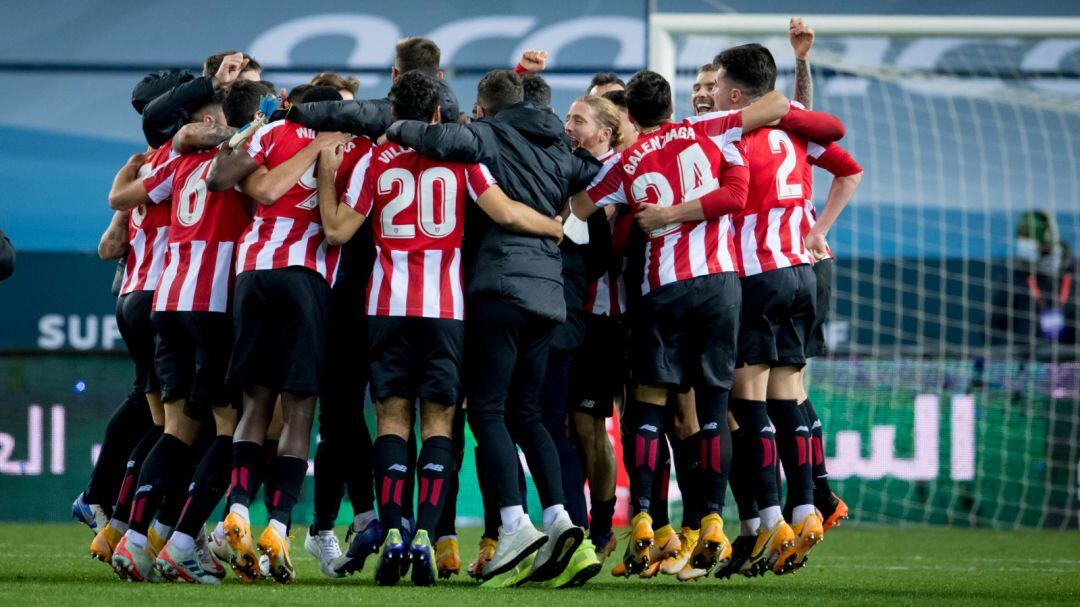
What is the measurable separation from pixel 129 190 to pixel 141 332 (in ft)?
1.99

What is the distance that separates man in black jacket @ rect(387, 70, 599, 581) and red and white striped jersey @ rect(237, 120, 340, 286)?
17.9 inches

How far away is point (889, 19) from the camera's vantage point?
30.9 feet

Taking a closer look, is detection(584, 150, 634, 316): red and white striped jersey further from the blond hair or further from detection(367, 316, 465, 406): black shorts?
detection(367, 316, 465, 406): black shorts

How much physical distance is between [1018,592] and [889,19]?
184 inches

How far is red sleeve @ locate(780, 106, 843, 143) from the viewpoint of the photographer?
620cm

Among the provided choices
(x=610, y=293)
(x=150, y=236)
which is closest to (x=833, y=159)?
(x=610, y=293)

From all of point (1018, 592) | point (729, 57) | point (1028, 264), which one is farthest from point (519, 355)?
point (1028, 264)

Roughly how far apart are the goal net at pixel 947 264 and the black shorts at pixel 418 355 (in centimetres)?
388

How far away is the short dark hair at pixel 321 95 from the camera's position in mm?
5992

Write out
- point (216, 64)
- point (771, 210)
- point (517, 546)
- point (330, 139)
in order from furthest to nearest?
point (216, 64), point (771, 210), point (330, 139), point (517, 546)

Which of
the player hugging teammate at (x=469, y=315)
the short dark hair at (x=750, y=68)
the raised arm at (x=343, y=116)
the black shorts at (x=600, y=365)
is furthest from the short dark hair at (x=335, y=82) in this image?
the short dark hair at (x=750, y=68)

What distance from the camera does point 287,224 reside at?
225 inches

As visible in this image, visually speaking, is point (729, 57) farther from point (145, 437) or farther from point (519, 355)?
point (145, 437)

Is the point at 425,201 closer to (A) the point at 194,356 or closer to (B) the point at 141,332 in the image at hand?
(A) the point at 194,356
